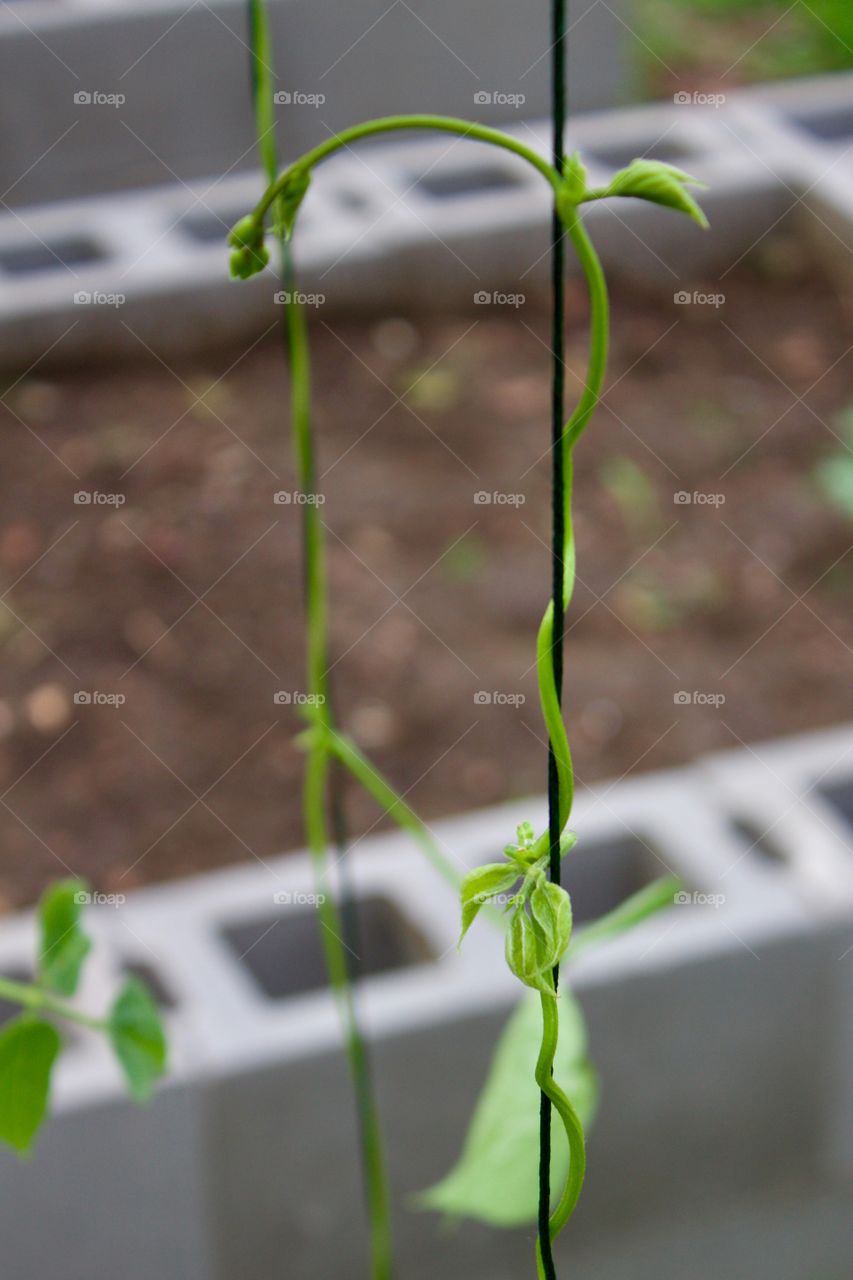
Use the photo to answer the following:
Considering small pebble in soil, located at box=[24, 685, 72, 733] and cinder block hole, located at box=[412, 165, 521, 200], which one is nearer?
small pebble in soil, located at box=[24, 685, 72, 733]

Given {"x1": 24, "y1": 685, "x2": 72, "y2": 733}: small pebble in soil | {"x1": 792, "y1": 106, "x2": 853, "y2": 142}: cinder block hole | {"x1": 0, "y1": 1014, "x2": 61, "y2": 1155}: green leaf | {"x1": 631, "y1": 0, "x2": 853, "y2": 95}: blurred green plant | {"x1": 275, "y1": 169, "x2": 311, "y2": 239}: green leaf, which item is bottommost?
{"x1": 0, "y1": 1014, "x2": 61, "y2": 1155}: green leaf

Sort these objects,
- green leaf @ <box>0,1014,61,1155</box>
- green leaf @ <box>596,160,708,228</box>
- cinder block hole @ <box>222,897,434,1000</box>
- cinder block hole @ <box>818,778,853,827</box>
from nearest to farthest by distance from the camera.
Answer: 1. green leaf @ <box>596,160,708,228</box>
2. green leaf @ <box>0,1014,61,1155</box>
3. cinder block hole @ <box>222,897,434,1000</box>
4. cinder block hole @ <box>818,778,853,827</box>

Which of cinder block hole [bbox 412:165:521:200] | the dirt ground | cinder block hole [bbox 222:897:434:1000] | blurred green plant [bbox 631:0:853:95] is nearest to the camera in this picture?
cinder block hole [bbox 222:897:434:1000]

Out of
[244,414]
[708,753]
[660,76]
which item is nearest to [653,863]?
[708,753]

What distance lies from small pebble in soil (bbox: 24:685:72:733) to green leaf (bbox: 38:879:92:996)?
1.11 m

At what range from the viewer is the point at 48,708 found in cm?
167

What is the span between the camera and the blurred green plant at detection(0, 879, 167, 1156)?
483 mm

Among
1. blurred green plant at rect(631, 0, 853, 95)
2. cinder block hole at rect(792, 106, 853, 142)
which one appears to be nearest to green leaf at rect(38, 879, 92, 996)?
cinder block hole at rect(792, 106, 853, 142)

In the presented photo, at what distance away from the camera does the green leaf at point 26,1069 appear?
476 mm

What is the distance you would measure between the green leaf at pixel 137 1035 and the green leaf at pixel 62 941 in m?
0.02

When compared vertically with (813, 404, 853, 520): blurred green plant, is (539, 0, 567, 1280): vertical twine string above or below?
below

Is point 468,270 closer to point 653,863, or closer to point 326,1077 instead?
point 653,863

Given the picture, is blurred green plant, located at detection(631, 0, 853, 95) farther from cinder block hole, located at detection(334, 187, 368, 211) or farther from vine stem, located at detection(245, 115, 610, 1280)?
vine stem, located at detection(245, 115, 610, 1280)

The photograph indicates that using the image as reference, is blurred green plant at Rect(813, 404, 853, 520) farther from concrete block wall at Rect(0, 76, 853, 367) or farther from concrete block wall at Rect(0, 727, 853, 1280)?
concrete block wall at Rect(0, 727, 853, 1280)
